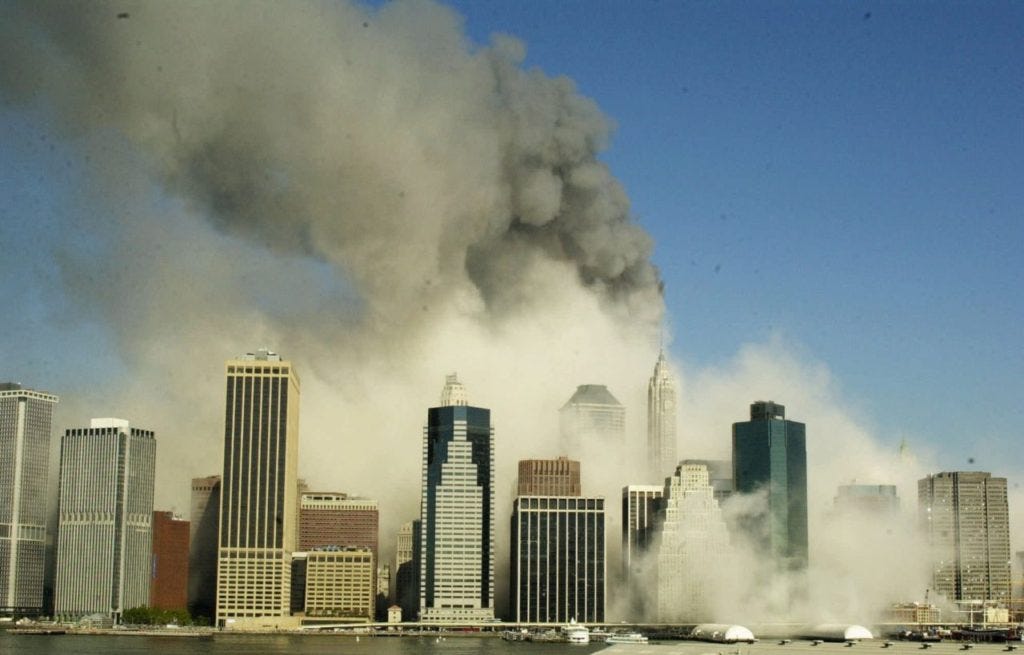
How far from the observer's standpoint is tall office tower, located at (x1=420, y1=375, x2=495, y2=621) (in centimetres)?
11669

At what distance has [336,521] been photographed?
12569 cm

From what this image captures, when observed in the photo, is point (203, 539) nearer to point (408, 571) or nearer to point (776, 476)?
point (408, 571)

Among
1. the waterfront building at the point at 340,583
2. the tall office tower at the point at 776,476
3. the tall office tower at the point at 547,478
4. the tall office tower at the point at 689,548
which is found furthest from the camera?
the tall office tower at the point at 776,476

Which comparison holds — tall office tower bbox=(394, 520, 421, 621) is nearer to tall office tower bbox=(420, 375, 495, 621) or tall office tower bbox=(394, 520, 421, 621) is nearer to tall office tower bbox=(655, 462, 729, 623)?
tall office tower bbox=(420, 375, 495, 621)

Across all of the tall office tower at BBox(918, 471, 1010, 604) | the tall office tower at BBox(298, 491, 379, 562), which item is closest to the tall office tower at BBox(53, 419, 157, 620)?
the tall office tower at BBox(298, 491, 379, 562)

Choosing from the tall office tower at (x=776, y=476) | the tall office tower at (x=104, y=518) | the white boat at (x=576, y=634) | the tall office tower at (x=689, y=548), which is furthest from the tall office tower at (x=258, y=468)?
the tall office tower at (x=776, y=476)

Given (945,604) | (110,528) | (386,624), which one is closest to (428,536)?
(386,624)

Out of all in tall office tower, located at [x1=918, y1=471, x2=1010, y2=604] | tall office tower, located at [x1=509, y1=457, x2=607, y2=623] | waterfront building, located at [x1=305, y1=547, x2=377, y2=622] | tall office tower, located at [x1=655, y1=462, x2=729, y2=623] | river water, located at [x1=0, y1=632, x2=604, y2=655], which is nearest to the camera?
river water, located at [x1=0, y1=632, x2=604, y2=655]

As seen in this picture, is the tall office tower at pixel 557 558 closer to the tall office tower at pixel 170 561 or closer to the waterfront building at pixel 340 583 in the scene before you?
the waterfront building at pixel 340 583

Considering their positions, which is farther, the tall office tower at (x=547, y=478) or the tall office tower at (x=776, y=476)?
the tall office tower at (x=776, y=476)

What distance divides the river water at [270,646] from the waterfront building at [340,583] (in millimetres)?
11327

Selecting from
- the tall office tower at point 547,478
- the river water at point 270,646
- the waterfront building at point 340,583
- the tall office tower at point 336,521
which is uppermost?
the tall office tower at point 547,478

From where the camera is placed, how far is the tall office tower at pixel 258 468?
116938mm

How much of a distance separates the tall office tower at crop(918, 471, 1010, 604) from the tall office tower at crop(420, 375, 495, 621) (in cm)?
4905
